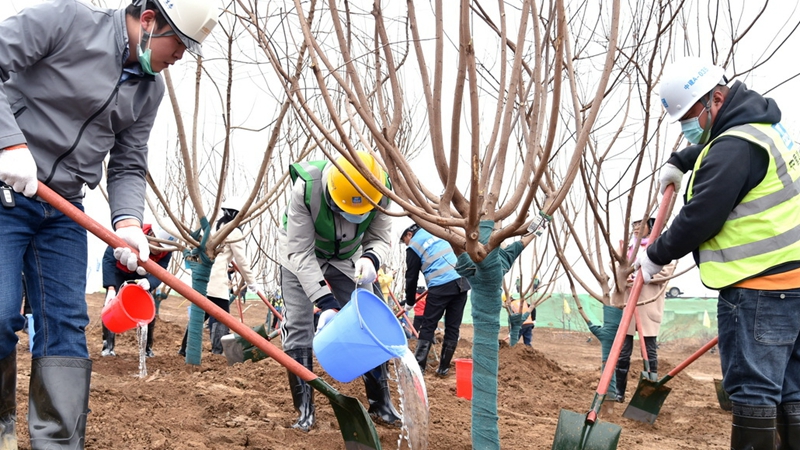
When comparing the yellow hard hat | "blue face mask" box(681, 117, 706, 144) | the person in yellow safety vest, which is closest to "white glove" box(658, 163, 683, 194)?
"blue face mask" box(681, 117, 706, 144)

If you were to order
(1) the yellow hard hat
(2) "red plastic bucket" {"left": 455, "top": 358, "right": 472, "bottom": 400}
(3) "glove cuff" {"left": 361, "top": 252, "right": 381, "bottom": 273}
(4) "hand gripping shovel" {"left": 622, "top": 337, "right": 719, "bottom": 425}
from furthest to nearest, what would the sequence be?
1. (2) "red plastic bucket" {"left": 455, "top": 358, "right": 472, "bottom": 400}
2. (4) "hand gripping shovel" {"left": 622, "top": 337, "right": 719, "bottom": 425}
3. (3) "glove cuff" {"left": 361, "top": 252, "right": 381, "bottom": 273}
4. (1) the yellow hard hat

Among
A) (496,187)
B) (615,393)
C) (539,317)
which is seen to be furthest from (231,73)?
(539,317)

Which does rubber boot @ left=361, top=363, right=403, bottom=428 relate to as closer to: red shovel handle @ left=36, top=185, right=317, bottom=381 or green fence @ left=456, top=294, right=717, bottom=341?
red shovel handle @ left=36, top=185, right=317, bottom=381

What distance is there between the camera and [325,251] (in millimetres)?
3676

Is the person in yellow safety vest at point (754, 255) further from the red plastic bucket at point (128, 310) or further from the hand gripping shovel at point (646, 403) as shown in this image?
the red plastic bucket at point (128, 310)

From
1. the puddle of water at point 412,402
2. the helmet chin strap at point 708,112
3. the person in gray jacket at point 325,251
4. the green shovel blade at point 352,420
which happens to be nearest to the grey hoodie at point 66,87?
the green shovel blade at point 352,420

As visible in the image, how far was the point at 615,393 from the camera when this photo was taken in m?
4.88

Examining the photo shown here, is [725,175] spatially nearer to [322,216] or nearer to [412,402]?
[412,402]

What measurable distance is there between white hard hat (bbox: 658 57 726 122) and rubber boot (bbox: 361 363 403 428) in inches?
79.3

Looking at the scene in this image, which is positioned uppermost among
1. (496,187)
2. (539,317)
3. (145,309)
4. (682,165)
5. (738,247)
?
(682,165)

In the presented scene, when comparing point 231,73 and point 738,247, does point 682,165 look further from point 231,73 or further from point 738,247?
point 231,73

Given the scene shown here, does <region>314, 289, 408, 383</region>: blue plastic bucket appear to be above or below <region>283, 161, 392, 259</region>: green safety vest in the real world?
below

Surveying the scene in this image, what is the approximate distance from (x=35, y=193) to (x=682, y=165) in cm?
274

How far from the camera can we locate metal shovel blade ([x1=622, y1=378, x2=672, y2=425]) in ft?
13.6
